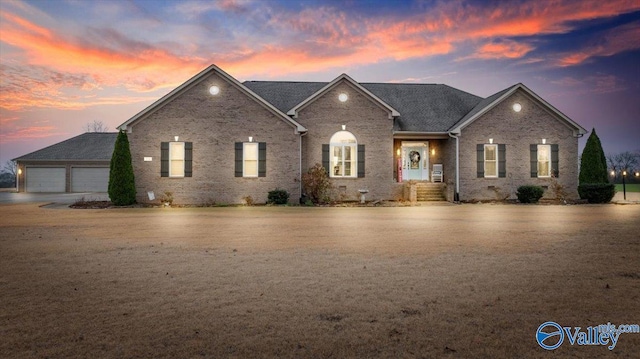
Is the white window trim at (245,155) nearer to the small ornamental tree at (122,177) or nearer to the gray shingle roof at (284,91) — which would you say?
the gray shingle roof at (284,91)

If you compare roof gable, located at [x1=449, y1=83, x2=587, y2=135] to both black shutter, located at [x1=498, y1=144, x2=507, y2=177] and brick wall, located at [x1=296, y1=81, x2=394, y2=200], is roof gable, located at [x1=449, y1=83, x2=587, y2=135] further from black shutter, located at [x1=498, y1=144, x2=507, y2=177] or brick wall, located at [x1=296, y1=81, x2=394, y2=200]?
brick wall, located at [x1=296, y1=81, x2=394, y2=200]

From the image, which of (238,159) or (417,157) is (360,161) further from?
(238,159)

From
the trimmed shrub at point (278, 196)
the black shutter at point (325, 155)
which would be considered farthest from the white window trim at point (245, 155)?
the black shutter at point (325, 155)

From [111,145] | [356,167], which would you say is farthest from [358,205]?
[111,145]

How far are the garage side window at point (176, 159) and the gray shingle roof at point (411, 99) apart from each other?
670 centimetres

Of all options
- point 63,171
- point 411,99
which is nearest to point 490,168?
point 411,99

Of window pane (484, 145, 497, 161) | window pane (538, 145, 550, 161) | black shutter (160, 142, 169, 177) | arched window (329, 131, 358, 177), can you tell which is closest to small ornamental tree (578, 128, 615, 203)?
window pane (538, 145, 550, 161)

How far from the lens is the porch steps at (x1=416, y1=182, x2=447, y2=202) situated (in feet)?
80.7

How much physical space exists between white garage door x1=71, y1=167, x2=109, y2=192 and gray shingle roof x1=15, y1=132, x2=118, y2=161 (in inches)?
44.4

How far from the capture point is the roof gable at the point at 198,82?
22953mm

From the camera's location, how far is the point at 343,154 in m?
24.9

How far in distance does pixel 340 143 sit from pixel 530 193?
11.1m

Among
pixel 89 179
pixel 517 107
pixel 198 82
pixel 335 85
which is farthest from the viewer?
pixel 89 179

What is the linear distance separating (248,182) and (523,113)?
17190mm
